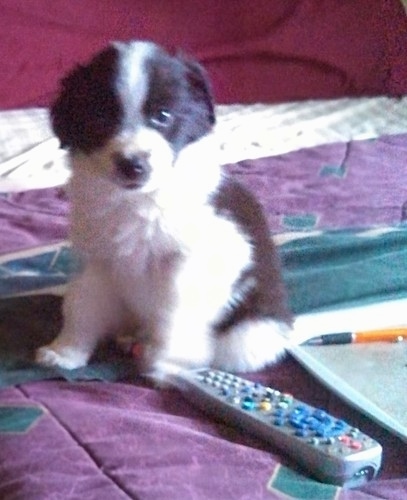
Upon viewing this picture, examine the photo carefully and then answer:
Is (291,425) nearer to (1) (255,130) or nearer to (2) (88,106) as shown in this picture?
(2) (88,106)

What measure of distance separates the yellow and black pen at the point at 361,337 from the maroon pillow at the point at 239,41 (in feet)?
4.23

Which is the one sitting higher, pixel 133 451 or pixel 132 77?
pixel 132 77

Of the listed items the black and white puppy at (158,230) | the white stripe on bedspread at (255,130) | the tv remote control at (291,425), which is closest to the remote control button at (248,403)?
the tv remote control at (291,425)

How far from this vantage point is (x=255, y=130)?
2244 mm

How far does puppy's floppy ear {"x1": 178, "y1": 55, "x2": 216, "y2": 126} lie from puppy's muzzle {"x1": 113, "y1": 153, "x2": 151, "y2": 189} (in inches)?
6.5

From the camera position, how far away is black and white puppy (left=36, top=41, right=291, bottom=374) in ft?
3.71

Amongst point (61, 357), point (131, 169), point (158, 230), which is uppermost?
point (131, 169)

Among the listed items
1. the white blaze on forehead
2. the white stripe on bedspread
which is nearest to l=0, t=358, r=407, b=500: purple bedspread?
the white blaze on forehead

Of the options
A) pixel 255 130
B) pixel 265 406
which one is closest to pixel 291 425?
pixel 265 406

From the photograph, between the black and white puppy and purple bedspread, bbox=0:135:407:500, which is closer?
purple bedspread, bbox=0:135:407:500

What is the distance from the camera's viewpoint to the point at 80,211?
1237 mm

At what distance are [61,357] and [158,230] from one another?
221mm

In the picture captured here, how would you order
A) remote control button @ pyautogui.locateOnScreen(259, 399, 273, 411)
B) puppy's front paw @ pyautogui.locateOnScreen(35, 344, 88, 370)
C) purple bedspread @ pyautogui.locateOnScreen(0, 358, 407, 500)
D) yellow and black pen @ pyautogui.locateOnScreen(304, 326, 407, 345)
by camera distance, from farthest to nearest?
yellow and black pen @ pyautogui.locateOnScreen(304, 326, 407, 345)
puppy's front paw @ pyautogui.locateOnScreen(35, 344, 88, 370)
remote control button @ pyautogui.locateOnScreen(259, 399, 273, 411)
purple bedspread @ pyautogui.locateOnScreen(0, 358, 407, 500)

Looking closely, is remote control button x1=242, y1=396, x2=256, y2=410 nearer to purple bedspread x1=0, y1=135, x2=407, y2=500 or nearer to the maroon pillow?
purple bedspread x1=0, y1=135, x2=407, y2=500
